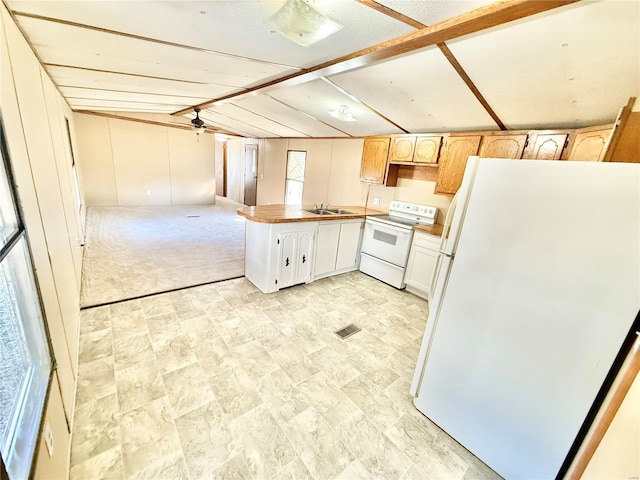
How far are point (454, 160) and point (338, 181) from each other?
8.00 feet

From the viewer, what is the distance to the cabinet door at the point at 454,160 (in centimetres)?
316

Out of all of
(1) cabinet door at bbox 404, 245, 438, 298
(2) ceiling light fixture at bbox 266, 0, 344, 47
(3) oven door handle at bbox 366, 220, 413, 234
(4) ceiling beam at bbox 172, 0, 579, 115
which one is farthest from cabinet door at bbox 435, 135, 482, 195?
(2) ceiling light fixture at bbox 266, 0, 344, 47

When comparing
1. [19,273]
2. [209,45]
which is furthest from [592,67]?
[19,273]

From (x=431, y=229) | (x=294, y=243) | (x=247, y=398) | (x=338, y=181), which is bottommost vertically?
(x=247, y=398)

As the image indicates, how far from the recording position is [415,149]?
373 centimetres

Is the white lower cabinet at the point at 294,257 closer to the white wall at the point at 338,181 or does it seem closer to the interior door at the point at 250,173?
the white wall at the point at 338,181

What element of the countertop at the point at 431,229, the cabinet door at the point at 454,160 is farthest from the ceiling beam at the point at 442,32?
the countertop at the point at 431,229

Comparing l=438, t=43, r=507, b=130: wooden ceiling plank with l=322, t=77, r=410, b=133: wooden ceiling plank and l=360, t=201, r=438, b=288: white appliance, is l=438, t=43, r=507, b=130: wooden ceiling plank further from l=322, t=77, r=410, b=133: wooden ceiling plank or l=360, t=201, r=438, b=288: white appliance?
l=360, t=201, r=438, b=288: white appliance

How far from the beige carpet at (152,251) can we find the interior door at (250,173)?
1.67 meters

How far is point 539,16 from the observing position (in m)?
1.46

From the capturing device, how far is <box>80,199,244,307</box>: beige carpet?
3.26m

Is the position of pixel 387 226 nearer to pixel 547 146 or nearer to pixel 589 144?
pixel 547 146

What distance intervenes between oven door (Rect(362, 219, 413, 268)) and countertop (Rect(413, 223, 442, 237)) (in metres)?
0.11

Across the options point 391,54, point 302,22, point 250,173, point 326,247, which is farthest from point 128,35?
point 250,173
